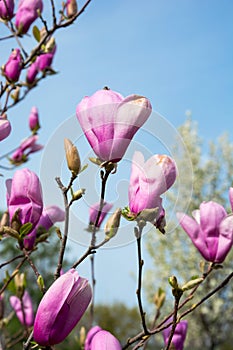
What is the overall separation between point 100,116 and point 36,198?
209 millimetres

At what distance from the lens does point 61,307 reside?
667mm

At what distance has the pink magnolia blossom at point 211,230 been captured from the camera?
0.93 m

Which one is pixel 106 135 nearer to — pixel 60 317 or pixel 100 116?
pixel 100 116

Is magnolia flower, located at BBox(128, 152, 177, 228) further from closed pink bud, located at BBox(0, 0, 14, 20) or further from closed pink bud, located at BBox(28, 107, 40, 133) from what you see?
closed pink bud, located at BBox(28, 107, 40, 133)

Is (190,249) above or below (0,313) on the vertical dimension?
below

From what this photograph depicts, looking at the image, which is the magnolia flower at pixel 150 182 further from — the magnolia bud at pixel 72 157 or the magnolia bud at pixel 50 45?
the magnolia bud at pixel 50 45

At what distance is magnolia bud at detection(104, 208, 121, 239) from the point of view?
0.77 metres

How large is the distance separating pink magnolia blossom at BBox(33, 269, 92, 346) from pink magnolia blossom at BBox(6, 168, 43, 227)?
21cm

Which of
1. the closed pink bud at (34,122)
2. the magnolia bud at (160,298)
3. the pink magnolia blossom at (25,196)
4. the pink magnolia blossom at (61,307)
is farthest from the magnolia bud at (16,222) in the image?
the closed pink bud at (34,122)

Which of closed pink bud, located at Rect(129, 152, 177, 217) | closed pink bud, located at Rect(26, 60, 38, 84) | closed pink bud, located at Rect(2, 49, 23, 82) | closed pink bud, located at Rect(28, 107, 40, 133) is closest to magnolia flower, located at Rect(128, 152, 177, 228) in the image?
closed pink bud, located at Rect(129, 152, 177, 217)

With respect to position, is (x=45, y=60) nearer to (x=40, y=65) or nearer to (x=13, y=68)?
(x=40, y=65)

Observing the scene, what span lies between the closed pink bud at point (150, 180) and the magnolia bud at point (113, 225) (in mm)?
23

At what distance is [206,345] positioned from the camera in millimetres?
11156

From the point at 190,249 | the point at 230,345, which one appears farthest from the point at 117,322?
the point at 190,249
